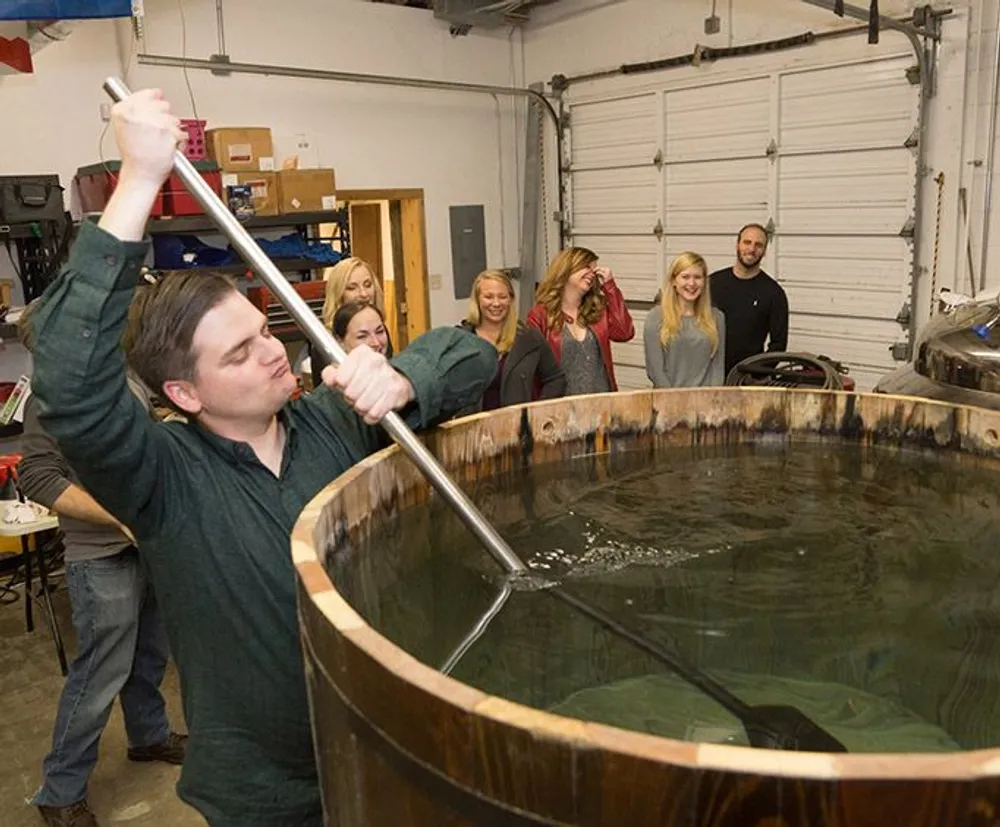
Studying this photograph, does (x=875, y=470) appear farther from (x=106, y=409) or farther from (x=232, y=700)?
(x=106, y=409)

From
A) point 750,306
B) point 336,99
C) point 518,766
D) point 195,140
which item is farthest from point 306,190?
point 518,766

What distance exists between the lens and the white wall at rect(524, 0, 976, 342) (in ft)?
16.1

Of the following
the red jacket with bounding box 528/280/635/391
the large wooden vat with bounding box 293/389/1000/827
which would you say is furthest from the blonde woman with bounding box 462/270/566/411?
the large wooden vat with bounding box 293/389/1000/827

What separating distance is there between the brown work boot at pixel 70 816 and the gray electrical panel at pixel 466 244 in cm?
507

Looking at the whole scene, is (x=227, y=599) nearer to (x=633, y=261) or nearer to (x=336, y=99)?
(x=336, y=99)

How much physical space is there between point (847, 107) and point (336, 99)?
3.34 m

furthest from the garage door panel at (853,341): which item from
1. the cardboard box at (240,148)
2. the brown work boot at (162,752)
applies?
the brown work boot at (162,752)

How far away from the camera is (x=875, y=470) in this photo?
5.34ft

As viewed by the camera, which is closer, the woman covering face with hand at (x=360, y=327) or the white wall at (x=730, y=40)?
the woman covering face with hand at (x=360, y=327)

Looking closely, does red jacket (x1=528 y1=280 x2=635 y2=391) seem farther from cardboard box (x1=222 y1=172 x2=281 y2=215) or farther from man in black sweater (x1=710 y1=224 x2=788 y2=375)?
cardboard box (x1=222 y1=172 x2=281 y2=215)

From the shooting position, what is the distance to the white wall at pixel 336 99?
4.91m

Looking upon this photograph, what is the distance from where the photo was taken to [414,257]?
22.4ft

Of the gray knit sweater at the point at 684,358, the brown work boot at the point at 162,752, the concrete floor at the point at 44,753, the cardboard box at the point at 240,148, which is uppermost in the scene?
the cardboard box at the point at 240,148

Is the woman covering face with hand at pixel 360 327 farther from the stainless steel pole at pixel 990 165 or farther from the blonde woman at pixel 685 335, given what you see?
the stainless steel pole at pixel 990 165
